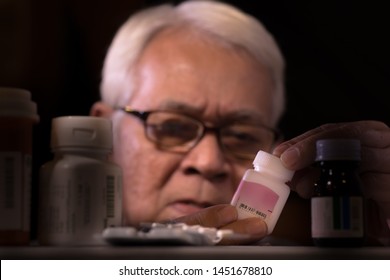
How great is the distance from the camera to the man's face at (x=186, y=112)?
0.91 m

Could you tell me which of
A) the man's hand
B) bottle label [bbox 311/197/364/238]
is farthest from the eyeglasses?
bottle label [bbox 311/197/364/238]

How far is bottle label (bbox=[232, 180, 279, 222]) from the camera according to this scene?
533mm

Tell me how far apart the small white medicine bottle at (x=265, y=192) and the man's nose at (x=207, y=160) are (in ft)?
1.16

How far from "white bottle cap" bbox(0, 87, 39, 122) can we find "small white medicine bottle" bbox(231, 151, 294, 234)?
206mm

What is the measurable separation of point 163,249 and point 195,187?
18.2 inches

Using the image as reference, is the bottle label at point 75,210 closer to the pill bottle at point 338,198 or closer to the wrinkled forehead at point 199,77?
the pill bottle at point 338,198

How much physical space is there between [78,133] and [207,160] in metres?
0.43

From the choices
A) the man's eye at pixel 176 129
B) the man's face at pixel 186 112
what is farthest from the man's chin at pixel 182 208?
the man's eye at pixel 176 129

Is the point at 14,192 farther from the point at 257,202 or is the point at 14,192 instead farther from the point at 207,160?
the point at 207,160

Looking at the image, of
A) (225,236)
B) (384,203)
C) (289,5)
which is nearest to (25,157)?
(225,236)

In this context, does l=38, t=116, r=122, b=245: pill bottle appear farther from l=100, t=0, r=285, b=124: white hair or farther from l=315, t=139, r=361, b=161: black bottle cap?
l=100, t=0, r=285, b=124: white hair

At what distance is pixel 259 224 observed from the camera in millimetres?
524

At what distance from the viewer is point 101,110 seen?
0.95 meters

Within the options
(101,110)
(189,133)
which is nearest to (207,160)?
(189,133)
